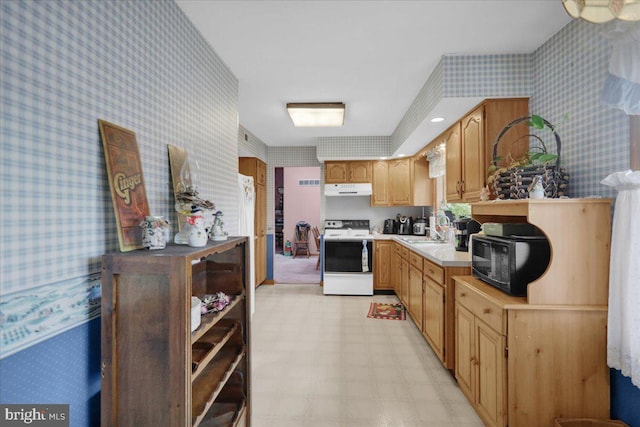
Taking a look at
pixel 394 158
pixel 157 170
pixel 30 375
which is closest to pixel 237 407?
pixel 30 375

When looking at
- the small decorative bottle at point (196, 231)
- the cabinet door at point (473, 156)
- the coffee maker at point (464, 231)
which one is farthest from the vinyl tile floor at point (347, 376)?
the cabinet door at point (473, 156)

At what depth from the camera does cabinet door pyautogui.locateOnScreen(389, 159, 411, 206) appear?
189 inches

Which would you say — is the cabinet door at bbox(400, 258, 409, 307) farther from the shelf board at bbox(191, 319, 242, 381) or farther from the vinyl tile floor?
the shelf board at bbox(191, 319, 242, 381)

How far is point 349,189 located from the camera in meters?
4.82

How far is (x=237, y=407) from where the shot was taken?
168cm

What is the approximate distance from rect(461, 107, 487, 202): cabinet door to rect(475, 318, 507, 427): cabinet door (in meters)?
1.16

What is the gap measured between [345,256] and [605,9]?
12.6 ft

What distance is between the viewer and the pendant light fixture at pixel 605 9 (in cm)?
96

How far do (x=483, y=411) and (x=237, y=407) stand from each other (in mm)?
Result: 1452

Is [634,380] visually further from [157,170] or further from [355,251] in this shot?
[355,251]

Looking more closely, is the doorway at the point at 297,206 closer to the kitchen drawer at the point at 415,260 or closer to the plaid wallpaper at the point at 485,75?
the kitchen drawer at the point at 415,260

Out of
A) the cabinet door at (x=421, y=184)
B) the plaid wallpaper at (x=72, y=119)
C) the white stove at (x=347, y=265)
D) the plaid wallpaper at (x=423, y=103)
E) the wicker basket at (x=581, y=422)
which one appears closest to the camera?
the plaid wallpaper at (x=72, y=119)

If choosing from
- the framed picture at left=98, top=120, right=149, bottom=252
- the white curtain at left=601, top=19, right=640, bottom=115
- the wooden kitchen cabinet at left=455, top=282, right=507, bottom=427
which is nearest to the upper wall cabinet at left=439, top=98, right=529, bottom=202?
the white curtain at left=601, top=19, right=640, bottom=115

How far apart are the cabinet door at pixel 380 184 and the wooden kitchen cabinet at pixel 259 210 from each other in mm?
1910
